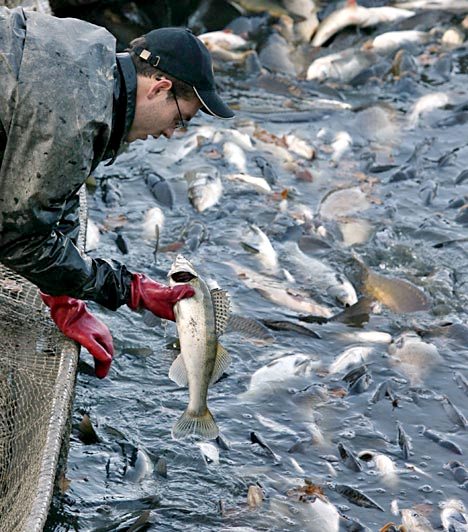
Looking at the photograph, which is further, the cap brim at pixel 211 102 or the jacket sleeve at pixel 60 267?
the cap brim at pixel 211 102

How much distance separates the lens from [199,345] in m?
4.87

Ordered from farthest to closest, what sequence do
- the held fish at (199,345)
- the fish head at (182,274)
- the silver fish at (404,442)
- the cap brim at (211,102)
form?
1. the silver fish at (404,442)
2. the fish head at (182,274)
3. the held fish at (199,345)
4. the cap brim at (211,102)

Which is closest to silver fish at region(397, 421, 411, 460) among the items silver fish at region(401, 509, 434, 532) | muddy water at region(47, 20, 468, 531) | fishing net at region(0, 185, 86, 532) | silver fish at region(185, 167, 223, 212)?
muddy water at region(47, 20, 468, 531)

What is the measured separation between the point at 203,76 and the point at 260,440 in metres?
2.16

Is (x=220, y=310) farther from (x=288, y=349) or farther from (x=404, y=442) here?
(x=288, y=349)

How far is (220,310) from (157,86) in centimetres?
114

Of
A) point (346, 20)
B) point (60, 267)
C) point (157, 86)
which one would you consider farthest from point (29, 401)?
point (346, 20)

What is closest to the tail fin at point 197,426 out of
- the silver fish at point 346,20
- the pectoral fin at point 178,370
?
the pectoral fin at point 178,370

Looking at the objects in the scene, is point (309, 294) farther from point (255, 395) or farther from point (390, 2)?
point (390, 2)

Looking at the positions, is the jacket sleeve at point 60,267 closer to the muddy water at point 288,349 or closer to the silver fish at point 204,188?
the muddy water at point 288,349

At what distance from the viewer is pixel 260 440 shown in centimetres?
572

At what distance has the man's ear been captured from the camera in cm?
441

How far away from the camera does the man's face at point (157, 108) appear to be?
4422 millimetres

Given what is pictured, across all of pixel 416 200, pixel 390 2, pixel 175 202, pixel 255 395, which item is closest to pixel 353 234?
pixel 416 200
